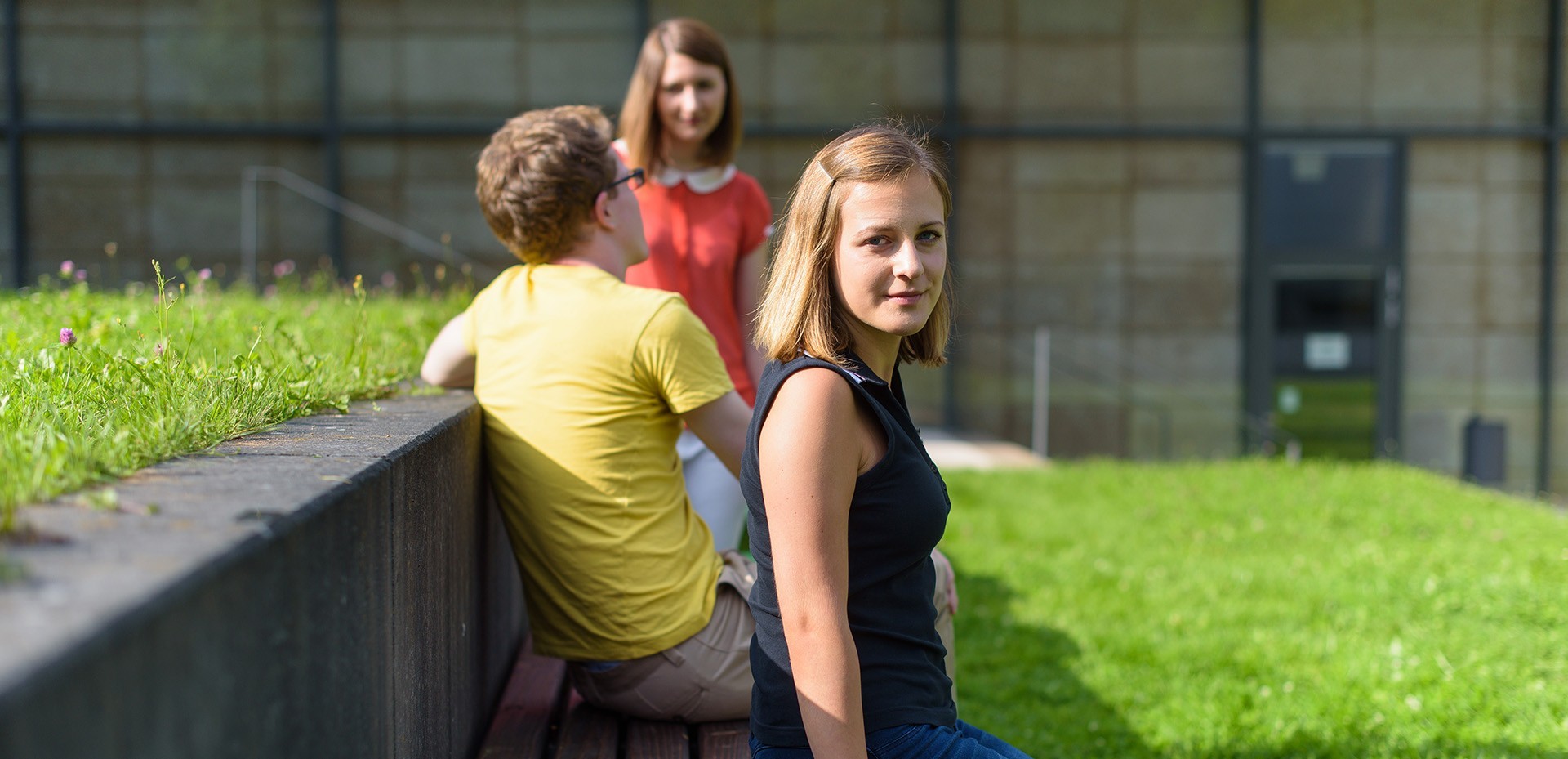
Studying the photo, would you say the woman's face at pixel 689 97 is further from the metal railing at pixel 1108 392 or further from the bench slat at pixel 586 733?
the metal railing at pixel 1108 392

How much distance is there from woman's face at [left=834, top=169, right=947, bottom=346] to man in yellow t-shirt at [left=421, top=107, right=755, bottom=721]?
72cm

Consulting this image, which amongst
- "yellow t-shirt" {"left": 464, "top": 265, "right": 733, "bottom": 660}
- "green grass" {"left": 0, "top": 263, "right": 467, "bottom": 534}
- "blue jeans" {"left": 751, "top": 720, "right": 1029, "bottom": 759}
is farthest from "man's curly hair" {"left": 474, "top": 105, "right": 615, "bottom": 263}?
"blue jeans" {"left": 751, "top": 720, "right": 1029, "bottom": 759}

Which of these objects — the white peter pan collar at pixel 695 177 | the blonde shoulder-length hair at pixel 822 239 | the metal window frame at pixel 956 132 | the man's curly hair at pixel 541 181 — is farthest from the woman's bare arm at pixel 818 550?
the metal window frame at pixel 956 132

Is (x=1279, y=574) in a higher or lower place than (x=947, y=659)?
lower

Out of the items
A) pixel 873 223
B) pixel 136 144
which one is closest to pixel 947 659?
pixel 873 223

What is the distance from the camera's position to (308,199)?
11547 mm

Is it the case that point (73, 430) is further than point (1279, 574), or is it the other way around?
point (1279, 574)

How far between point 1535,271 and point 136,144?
1335 cm

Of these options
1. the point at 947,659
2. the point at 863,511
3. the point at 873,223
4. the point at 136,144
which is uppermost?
the point at 136,144

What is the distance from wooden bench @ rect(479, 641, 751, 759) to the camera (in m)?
2.59

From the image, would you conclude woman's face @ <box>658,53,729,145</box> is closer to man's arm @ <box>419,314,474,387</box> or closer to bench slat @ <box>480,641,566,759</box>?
man's arm @ <box>419,314,474,387</box>

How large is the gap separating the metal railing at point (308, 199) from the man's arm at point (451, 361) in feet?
27.8

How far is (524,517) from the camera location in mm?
2787

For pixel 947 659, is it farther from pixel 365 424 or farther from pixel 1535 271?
pixel 1535 271
